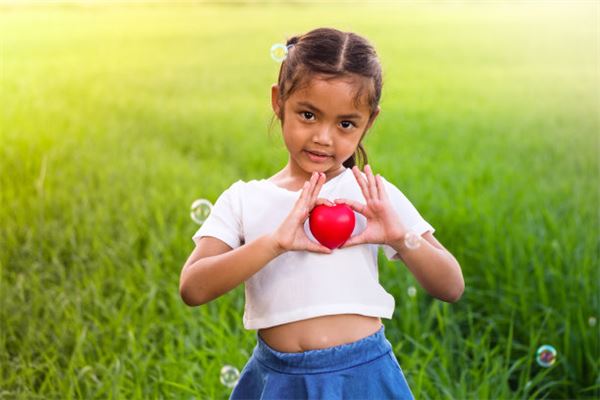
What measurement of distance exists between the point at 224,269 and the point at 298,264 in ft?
0.67

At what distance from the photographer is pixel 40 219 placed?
5.33m

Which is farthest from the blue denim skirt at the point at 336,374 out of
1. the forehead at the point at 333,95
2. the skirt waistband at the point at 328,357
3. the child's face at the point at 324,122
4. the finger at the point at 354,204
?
the forehead at the point at 333,95

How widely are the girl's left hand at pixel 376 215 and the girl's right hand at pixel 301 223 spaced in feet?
0.22

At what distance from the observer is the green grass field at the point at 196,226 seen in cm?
387

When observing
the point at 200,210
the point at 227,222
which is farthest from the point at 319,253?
the point at 200,210

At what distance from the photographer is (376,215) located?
246cm

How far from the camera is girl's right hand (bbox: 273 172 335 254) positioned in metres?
2.36

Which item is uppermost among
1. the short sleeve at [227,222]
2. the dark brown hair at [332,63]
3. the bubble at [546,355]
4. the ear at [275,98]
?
the dark brown hair at [332,63]

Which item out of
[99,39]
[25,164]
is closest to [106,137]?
[25,164]

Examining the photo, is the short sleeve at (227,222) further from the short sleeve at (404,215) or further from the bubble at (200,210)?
the bubble at (200,210)

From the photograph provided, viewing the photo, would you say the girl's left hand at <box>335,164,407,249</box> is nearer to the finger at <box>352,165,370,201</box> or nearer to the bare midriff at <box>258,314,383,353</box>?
the finger at <box>352,165,370,201</box>

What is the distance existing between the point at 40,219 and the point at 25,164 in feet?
3.55

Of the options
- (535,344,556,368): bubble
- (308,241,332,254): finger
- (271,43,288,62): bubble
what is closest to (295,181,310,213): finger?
(308,241,332,254): finger

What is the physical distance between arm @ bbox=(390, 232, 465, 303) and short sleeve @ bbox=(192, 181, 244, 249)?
1.35 feet
